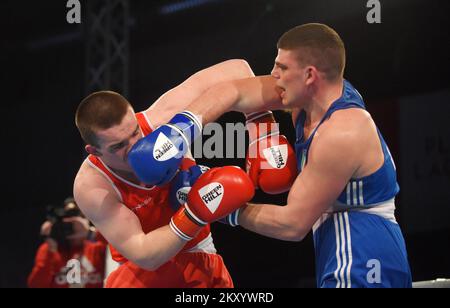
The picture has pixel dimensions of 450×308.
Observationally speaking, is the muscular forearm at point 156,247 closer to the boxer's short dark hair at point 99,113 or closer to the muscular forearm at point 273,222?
the muscular forearm at point 273,222

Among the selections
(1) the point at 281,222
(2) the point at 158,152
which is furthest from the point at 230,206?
(2) the point at 158,152

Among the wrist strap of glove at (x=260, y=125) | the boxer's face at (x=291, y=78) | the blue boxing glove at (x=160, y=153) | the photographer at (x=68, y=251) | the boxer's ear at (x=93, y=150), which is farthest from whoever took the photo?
the photographer at (x=68, y=251)

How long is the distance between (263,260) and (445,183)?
Answer: 72.0 inches

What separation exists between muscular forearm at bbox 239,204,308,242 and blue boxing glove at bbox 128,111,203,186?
38 centimetres

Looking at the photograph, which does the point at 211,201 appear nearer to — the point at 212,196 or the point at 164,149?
the point at 212,196

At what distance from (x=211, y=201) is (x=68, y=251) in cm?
364

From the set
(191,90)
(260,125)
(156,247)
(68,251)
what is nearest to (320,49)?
(260,125)

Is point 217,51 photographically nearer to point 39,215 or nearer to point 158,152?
point 39,215

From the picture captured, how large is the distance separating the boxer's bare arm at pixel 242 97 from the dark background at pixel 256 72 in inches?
89.0

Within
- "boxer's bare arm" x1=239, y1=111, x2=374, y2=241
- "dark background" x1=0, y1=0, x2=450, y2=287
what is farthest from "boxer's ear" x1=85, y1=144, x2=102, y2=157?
"dark background" x1=0, y1=0, x2=450, y2=287

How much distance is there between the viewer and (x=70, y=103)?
9602 millimetres

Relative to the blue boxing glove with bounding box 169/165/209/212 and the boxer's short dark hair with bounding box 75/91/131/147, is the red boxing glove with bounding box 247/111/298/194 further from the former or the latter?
the boxer's short dark hair with bounding box 75/91/131/147

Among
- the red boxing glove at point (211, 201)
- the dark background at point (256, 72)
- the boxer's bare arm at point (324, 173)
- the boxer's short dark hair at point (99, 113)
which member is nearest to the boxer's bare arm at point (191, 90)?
the boxer's short dark hair at point (99, 113)

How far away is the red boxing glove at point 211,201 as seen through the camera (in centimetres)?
269
